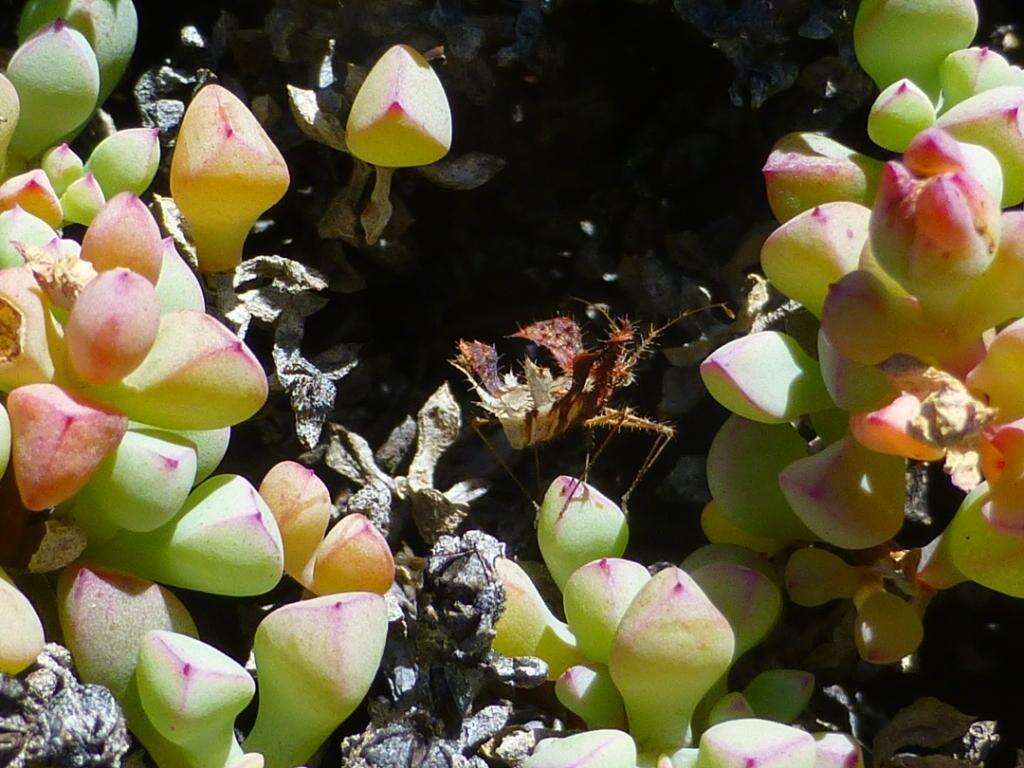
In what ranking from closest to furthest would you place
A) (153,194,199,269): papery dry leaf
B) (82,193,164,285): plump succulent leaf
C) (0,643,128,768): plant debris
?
1. (0,643,128,768): plant debris
2. (82,193,164,285): plump succulent leaf
3. (153,194,199,269): papery dry leaf

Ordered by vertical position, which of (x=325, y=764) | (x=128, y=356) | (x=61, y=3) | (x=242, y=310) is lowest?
(x=325, y=764)

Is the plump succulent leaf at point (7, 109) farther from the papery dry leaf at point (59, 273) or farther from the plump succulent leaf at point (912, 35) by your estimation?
the plump succulent leaf at point (912, 35)

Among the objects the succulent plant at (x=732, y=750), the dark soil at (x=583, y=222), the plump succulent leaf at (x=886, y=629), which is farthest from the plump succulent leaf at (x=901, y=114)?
the succulent plant at (x=732, y=750)

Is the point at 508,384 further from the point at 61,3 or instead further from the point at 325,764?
the point at 61,3

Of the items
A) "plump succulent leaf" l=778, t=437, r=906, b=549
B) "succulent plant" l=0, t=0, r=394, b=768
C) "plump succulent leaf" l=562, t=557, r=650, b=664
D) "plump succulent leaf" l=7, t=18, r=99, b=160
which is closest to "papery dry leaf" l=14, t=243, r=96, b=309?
"succulent plant" l=0, t=0, r=394, b=768

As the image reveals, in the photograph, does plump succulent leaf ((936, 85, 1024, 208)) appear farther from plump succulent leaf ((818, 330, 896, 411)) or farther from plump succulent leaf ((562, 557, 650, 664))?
plump succulent leaf ((562, 557, 650, 664))

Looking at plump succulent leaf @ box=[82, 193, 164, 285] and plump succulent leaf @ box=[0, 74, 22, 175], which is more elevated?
plump succulent leaf @ box=[0, 74, 22, 175]

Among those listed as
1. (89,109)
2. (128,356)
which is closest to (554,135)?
(89,109)
